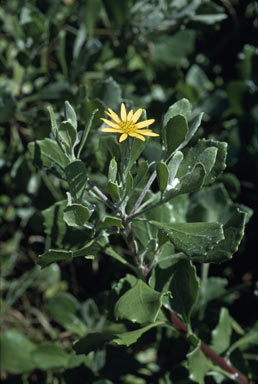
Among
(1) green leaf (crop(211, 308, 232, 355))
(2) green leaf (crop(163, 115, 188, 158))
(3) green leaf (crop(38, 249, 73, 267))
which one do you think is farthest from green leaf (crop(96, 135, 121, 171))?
(1) green leaf (crop(211, 308, 232, 355))

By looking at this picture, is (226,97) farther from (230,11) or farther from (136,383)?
(136,383)

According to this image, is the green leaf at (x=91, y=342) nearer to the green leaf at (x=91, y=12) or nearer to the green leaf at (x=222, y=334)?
the green leaf at (x=222, y=334)

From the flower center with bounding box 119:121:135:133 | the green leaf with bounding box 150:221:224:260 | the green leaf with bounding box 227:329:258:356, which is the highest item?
the flower center with bounding box 119:121:135:133

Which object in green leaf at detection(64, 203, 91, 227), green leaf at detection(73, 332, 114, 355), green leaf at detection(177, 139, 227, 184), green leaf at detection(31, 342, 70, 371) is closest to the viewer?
green leaf at detection(64, 203, 91, 227)

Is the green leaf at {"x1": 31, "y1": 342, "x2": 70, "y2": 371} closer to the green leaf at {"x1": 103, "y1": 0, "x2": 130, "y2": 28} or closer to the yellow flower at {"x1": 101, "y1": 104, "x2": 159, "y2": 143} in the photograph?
the yellow flower at {"x1": 101, "y1": 104, "x2": 159, "y2": 143}

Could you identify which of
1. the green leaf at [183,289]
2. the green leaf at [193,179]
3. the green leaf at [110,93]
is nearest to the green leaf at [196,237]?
the green leaf at [193,179]

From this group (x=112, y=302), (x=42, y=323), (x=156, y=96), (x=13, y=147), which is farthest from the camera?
(x=42, y=323)

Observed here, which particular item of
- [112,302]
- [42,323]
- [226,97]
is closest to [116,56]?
[226,97]

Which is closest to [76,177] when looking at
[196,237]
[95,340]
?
[196,237]
